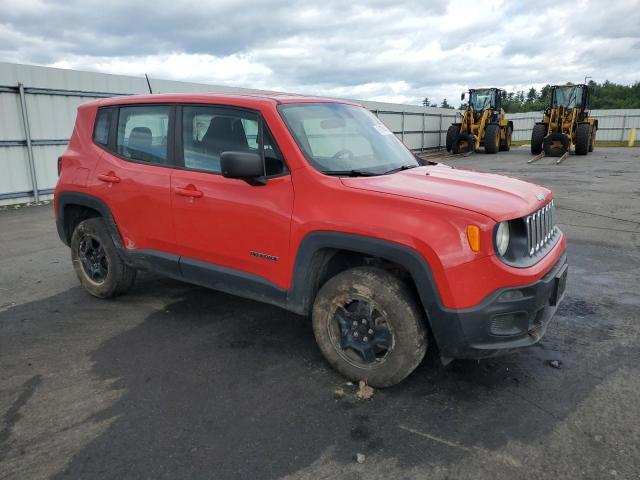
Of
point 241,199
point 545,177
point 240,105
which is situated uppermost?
point 240,105

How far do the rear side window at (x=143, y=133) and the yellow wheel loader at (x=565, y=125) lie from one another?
74.3ft

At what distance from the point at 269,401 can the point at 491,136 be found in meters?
23.9

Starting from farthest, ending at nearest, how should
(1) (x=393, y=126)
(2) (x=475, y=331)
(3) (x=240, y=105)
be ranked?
(1) (x=393, y=126)
(3) (x=240, y=105)
(2) (x=475, y=331)

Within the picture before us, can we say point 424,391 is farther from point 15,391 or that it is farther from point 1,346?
point 1,346

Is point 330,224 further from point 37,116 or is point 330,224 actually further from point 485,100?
point 485,100

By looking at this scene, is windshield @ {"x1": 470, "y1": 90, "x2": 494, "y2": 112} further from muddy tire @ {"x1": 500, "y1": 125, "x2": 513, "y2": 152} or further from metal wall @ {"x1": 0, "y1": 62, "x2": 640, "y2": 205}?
metal wall @ {"x1": 0, "y1": 62, "x2": 640, "y2": 205}

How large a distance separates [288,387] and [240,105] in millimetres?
2007

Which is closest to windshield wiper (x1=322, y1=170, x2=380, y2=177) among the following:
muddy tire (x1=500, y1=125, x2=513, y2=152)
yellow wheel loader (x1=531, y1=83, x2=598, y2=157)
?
yellow wheel loader (x1=531, y1=83, x2=598, y2=157)

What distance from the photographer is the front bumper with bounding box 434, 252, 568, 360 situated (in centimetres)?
271

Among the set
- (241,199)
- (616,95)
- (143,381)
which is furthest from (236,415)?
→ (616,95)

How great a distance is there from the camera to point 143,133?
163 inches

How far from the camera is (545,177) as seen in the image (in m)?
15.3

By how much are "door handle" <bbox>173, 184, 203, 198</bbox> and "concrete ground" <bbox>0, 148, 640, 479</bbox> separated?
1.14 m

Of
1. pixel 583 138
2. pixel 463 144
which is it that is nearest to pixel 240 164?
pixel 583 138
